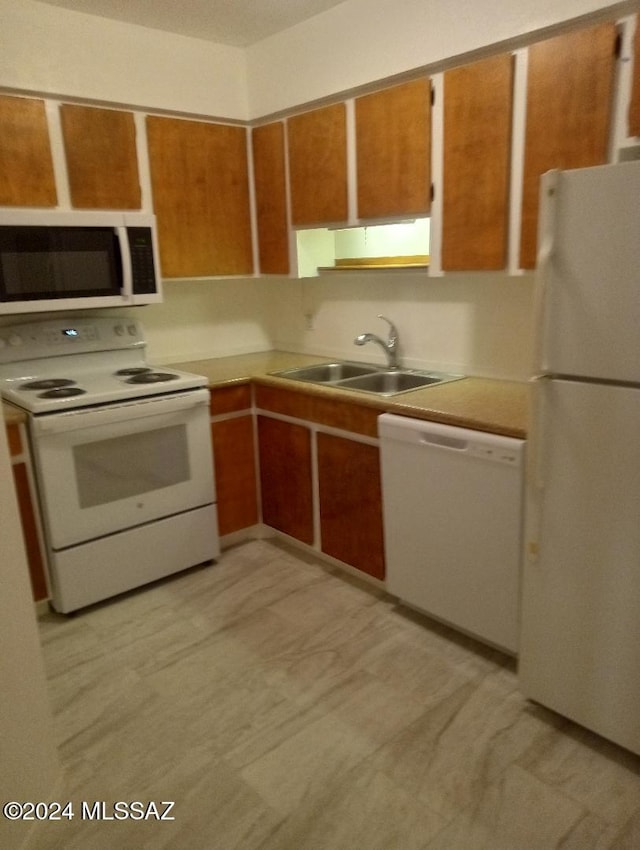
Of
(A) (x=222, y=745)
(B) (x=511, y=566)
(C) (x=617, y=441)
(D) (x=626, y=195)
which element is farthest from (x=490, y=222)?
(A) (x=222, y=745)

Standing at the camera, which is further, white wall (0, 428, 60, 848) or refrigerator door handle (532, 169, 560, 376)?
refrigerator door handle (532, 169, 560, 376)

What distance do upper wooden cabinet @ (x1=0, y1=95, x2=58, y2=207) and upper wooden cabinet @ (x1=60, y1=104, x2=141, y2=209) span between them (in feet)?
0.31

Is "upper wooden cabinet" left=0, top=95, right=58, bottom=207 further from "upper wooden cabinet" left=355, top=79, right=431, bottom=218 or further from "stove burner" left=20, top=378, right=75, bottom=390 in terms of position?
"upper wooden cabinet" left=355, top=79, right=431, bottom=218

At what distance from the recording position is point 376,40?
2514mm

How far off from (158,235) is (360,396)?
1285mm

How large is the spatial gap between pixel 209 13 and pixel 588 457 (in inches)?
96.2

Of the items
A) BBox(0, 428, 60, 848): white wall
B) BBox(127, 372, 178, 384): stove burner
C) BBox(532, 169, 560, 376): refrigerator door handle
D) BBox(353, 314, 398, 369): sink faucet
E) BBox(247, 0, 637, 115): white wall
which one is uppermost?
BBox(247, 0, 637, 115): white wall

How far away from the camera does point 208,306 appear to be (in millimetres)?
3494

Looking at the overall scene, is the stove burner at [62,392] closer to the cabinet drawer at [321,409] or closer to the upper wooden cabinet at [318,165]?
the cabinet drawer at [321,409]

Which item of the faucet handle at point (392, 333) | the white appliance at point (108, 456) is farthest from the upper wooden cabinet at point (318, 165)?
the white appliance at point (108, 456)

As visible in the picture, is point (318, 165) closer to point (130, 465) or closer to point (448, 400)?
point (448, 400)

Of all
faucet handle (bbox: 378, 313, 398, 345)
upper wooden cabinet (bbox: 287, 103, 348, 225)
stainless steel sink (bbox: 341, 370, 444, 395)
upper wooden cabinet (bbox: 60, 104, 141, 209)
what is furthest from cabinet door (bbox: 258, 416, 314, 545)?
upper wooden cabinet (bbox: 60, 104, 141, 209)

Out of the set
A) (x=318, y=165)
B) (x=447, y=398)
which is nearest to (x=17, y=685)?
(x=447, y=398)

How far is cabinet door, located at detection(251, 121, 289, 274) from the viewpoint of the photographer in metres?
3.05
